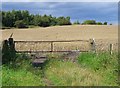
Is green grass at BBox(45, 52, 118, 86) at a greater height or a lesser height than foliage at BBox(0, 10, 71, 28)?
greater

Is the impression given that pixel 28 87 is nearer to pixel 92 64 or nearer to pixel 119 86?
pixel 119 86

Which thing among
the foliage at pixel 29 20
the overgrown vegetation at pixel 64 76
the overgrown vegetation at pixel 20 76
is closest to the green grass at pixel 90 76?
the overgrown vegetation at pixel 64 76

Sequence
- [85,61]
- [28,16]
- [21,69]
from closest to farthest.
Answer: [21,69] < [85,61] < [28,16]

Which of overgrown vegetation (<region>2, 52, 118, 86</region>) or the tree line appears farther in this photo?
the tree line

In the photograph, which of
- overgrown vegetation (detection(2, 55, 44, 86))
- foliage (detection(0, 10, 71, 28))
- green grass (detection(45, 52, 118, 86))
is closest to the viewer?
green grass (detection(45, 52, 118, 86))

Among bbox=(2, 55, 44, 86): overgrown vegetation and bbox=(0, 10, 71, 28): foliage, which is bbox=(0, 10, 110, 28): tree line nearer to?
bbox=(0, 10, 71, 28): foliage

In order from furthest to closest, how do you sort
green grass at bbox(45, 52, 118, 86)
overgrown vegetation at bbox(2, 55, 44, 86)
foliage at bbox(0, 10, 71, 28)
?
foliage at bbox(0, 10, 71, 28) < overgrown vegetation at bbox(2, 55, 44, 86) < green grass at bbox(45, 52, 118, 86)

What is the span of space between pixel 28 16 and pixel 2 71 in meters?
78.2

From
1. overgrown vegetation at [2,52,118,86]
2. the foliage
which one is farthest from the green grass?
the foliage

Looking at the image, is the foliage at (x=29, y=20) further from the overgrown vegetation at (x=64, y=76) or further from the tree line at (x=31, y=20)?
the overgrown vegetation at (x=64, y=76)

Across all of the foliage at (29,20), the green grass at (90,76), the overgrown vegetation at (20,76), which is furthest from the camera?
the foliage at (29,20)

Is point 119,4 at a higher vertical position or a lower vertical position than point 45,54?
higher

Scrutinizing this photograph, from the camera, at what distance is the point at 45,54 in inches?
761

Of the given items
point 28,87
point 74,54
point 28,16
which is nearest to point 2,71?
point 28,87
